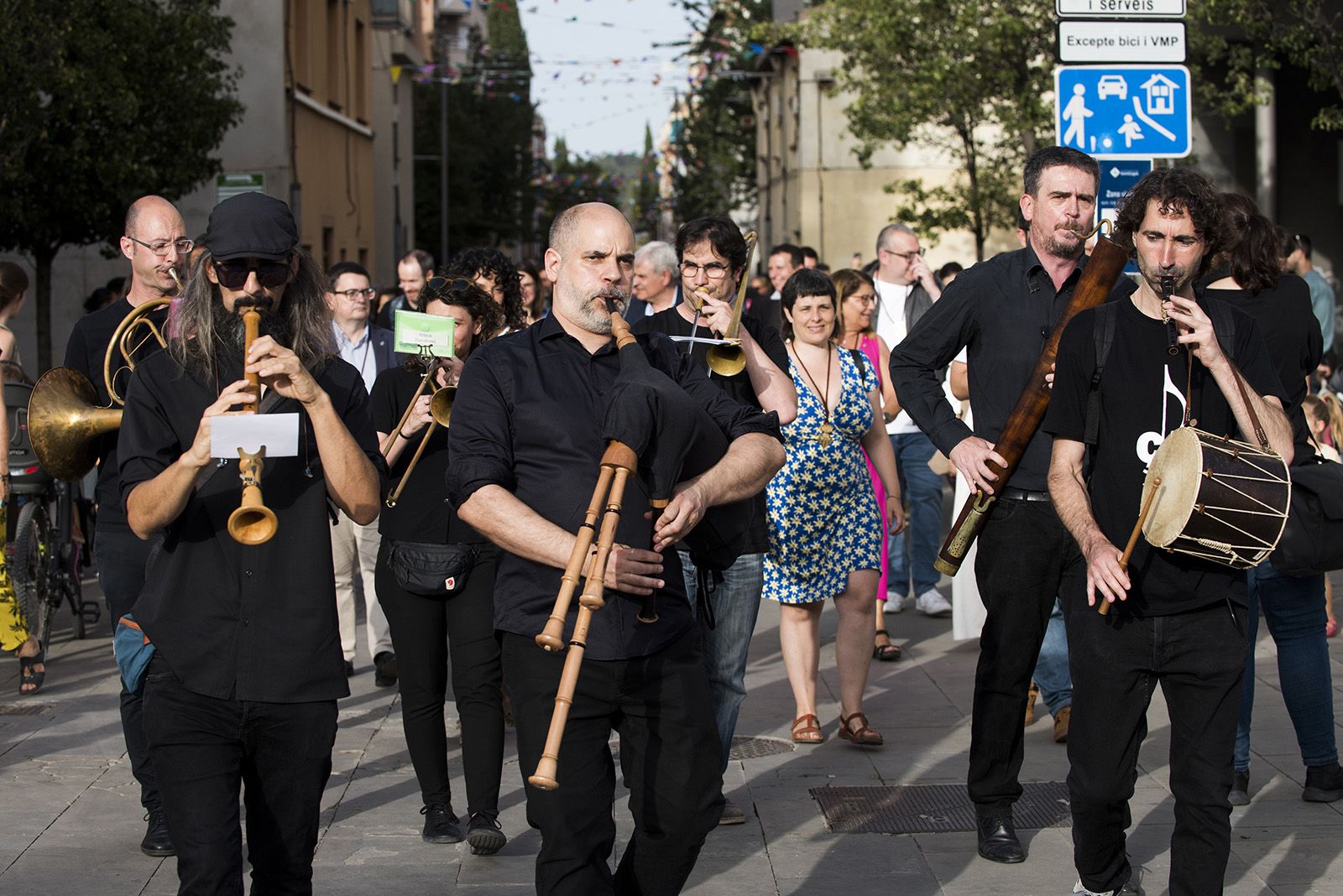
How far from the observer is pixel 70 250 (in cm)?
2138

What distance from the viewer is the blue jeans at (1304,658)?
6227 mm

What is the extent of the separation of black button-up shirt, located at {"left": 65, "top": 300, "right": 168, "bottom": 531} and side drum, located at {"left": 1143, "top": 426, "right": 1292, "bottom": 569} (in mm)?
3089

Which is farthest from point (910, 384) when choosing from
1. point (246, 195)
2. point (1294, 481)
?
point (246, 195)

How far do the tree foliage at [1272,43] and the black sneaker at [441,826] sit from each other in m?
13.6

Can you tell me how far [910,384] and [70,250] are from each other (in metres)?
17.6

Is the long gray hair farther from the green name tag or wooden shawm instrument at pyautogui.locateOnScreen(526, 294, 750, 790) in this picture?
the green name tag

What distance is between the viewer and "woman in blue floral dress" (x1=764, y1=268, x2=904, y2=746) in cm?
736

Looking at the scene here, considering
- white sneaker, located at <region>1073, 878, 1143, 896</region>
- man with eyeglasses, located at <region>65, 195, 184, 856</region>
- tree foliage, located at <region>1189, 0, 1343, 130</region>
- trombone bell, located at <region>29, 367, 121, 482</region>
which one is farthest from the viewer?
tree foliage, located at <region>1189, 0, 1343, 130</region>

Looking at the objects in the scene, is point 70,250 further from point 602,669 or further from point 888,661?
point 602,669

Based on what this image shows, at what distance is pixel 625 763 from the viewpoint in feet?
13.3

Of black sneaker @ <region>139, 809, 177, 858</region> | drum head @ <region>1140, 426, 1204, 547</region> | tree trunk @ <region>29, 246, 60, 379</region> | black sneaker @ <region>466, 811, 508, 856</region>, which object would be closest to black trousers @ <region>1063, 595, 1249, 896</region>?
drum head @ <region>1140, 426, 1204, 547</region>

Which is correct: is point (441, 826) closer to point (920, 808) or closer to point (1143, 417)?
point (920, 808)

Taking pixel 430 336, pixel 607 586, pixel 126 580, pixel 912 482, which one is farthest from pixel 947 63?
pixel 607 586

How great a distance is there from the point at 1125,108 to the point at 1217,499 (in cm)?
607
